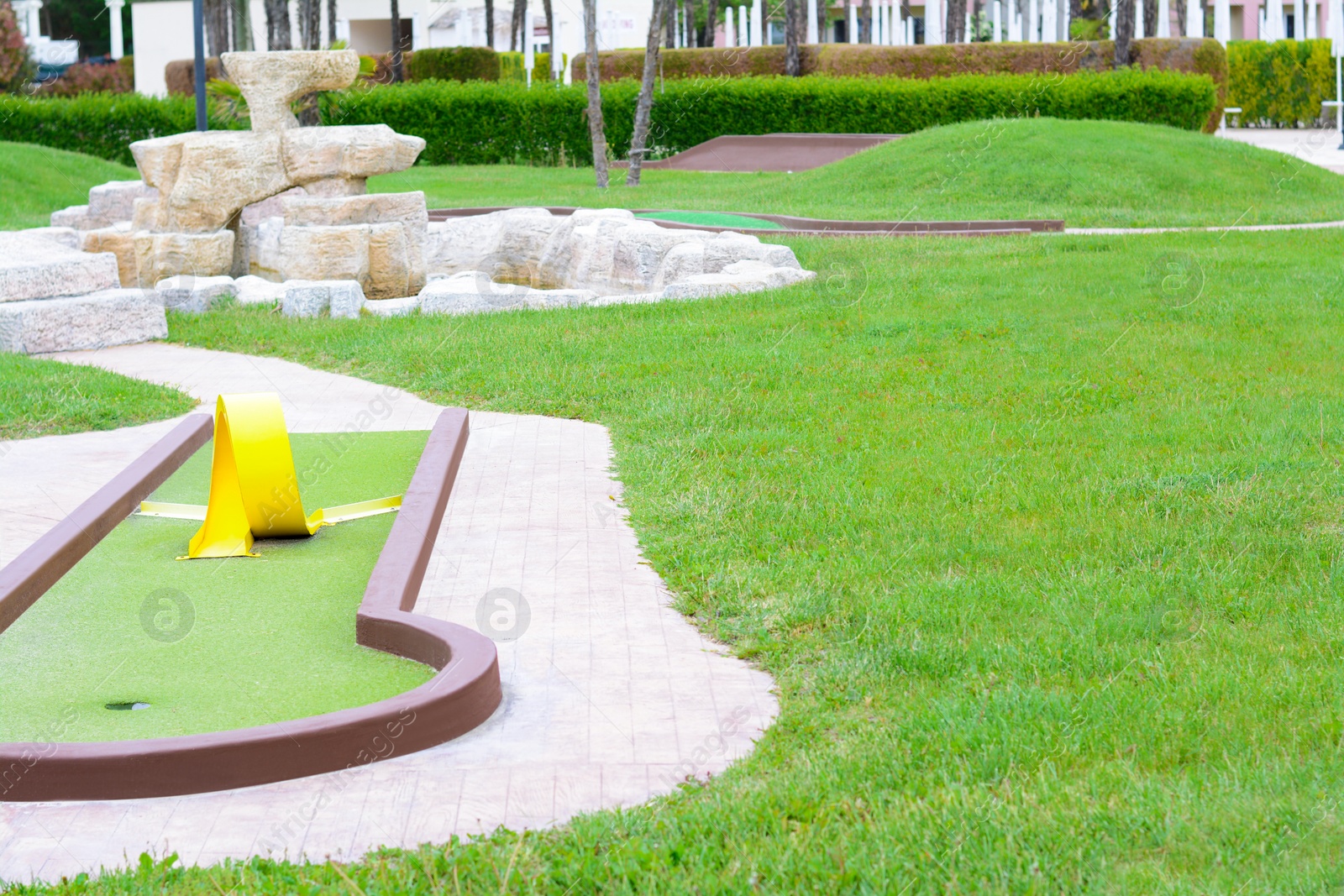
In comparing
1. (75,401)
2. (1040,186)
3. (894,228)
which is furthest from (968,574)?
(1040,186)

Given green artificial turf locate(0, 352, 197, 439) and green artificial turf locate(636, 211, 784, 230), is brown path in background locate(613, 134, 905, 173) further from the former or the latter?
green artificial turf locate(0, 352, 197, 439)

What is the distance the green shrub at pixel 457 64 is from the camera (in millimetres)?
42875

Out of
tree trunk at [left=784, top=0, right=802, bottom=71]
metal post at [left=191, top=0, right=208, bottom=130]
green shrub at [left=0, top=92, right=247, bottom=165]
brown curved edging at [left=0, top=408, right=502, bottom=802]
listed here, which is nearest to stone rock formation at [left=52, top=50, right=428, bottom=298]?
metal post at [left=191, top=0, right=208, bottom=130]

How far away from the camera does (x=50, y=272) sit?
35.9ft

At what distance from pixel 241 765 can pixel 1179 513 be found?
386 centimetres

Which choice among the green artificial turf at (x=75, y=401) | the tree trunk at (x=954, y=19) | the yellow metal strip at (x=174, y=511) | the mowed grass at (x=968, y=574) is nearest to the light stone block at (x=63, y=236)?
the mowed grass at (x=968, y=574)

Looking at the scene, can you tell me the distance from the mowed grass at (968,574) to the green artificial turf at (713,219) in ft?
21.2

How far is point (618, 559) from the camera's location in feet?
18.3

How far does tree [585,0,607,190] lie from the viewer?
24.1 meters

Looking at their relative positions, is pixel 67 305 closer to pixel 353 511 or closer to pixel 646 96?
pixel 353 511

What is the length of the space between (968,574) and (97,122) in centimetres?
2841

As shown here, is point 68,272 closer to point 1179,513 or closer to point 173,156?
point 173,156

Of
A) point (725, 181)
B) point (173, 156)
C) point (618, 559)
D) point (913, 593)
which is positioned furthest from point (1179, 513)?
point (725, 181)

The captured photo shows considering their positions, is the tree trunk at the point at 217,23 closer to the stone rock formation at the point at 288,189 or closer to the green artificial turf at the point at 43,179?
the green artificial turf at the point at 43,179
